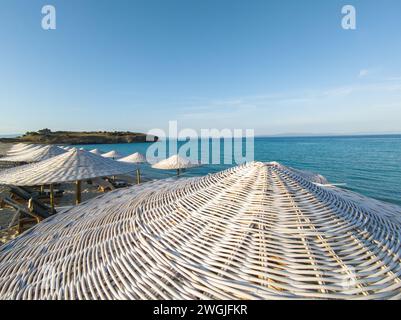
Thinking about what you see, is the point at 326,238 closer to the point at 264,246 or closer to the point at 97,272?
the point at 264,246

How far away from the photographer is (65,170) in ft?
15.2

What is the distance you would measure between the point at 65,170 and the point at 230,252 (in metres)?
4.82

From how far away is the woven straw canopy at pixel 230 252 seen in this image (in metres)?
1.00

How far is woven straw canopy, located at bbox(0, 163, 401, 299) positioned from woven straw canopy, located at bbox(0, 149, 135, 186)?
270 cm

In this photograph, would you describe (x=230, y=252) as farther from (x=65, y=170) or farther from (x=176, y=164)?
(x=176, y=164)

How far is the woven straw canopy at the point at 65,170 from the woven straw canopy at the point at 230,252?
2702 millimetres

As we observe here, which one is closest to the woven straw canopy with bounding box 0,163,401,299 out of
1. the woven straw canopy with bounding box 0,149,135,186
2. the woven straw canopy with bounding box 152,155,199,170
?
the woven straw canopy with bounding box 0,149,135,186

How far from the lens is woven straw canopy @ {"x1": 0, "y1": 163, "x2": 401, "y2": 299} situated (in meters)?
1.00

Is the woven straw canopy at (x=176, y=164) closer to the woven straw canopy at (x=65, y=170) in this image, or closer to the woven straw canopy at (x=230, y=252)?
the woven straw canopy at (x=65, y=170)

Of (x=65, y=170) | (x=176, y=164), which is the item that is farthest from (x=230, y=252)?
(x=176, y=164)

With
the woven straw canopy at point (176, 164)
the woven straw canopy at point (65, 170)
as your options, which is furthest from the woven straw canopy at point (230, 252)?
the woven straw canopy at point (176, 164)

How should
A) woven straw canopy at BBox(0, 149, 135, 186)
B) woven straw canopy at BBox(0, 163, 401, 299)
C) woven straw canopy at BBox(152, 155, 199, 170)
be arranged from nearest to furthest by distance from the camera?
1. woven straw canopy at BBox(0, 163, 401, 299)
2. woven straw canopy at BBox(0, 149, 135, 186)
3. woven straw canopy at BBox(152, 155, 199, 170)

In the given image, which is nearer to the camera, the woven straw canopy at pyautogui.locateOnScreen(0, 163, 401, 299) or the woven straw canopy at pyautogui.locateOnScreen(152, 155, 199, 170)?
the woven straw canopy at pyautogui.locateOnScreen(0, 163, 401, 299)

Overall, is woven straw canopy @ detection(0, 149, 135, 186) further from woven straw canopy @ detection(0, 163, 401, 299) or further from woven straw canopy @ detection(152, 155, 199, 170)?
woven straw canopy @ detection(152, 155, 199, 170)
